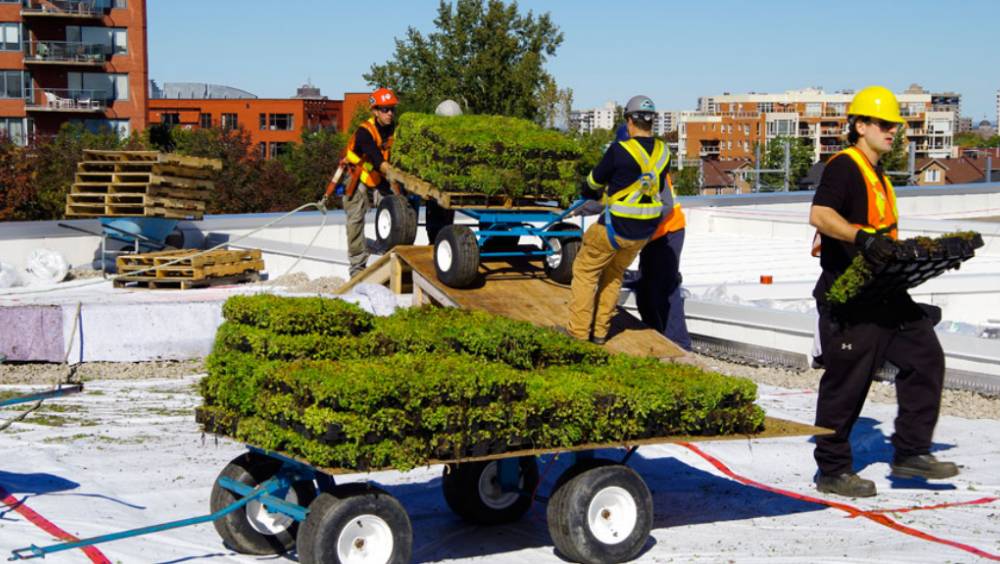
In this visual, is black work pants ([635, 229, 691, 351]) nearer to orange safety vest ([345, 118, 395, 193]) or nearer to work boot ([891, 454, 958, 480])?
orange safety vest ([345, 118, 395, 193])

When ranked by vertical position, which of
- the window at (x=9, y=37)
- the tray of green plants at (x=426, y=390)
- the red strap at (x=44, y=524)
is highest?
the window at (x=9, y=37)

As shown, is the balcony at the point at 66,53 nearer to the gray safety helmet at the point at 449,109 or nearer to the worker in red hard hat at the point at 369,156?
the worker in red hard hat at the point at 369,156

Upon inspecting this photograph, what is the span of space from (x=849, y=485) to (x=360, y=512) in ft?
10.00

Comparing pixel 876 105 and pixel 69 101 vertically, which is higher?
pixel 69 101

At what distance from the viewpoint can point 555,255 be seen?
12.9 m

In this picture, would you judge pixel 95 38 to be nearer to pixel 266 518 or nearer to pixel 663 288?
pixel 663 288

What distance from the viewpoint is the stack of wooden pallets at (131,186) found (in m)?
18.3

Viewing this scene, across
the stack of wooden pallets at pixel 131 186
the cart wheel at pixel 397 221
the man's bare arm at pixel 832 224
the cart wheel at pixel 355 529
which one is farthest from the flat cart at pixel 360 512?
the stack of wooden pallets at pixel 131 186

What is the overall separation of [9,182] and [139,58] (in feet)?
127

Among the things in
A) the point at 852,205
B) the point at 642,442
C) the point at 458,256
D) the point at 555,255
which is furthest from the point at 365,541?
the point at 555,255

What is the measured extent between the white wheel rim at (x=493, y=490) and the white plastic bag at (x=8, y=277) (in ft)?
40.0

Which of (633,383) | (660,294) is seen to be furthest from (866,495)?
(660,294)

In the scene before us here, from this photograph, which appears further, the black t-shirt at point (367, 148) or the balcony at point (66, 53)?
the balcony at point (66, 53)

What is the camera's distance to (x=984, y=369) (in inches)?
406
